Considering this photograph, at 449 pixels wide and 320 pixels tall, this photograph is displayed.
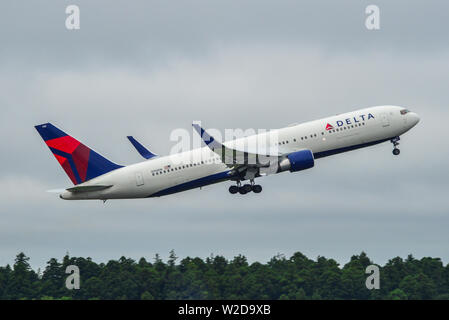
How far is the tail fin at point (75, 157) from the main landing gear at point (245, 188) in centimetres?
1120

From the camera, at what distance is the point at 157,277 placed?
410 feet

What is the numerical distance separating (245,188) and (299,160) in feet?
23.1

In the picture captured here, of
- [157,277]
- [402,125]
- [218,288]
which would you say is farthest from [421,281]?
[402,125]

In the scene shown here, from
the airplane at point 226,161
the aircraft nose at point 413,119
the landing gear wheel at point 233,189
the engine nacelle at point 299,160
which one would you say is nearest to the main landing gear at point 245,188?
the landing gear wheel at point 233,189

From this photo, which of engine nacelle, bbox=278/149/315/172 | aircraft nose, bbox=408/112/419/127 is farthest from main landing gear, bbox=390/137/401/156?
engine nacelle, bbox=278/149/315/172

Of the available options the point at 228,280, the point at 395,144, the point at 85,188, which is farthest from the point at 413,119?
the point at 228,280

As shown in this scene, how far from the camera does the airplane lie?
269ft

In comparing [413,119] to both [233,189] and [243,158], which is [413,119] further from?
[233,189]

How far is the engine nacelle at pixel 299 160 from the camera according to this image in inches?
3199

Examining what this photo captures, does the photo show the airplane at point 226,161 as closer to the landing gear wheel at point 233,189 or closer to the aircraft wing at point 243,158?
the aircraft wing at point 243,158
